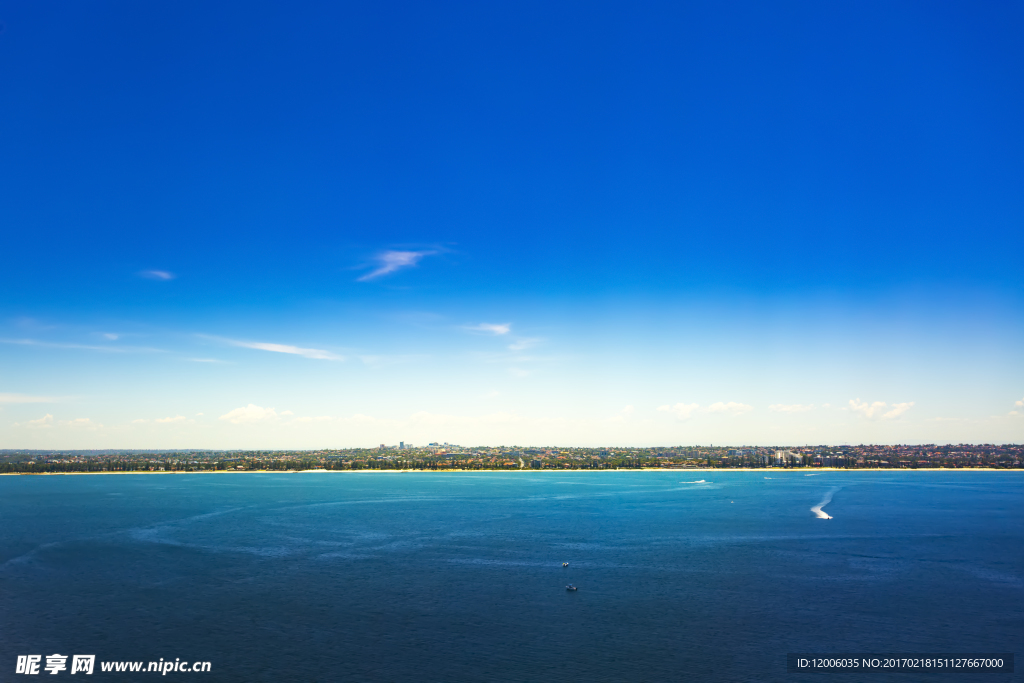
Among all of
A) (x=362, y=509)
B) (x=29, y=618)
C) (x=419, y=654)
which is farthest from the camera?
(x=362, y=509)

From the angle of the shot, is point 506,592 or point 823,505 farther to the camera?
point 823,505

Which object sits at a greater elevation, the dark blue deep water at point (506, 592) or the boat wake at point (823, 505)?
the boat wake at point (823, 505)

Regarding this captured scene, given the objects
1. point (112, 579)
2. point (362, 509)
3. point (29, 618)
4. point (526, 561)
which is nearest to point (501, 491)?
point (362, 509)

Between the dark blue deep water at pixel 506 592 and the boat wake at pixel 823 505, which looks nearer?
the dark blue deep water at pixel 506 592

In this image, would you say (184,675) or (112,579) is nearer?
(184,675)

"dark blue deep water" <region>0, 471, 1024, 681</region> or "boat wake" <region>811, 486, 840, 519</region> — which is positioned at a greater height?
"boat wake" <region>811, 486, 840, 519</region>

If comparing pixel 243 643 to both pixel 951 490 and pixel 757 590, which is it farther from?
pixel 951 490

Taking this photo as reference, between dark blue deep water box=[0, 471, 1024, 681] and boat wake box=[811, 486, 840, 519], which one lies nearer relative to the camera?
dark blue deep water box=[0, 471, 1024, 681]

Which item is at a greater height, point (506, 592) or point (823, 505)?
point (823, 505)
